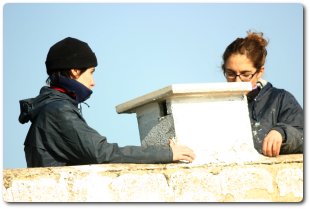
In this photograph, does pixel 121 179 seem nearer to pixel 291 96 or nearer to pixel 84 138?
pixel 84 138

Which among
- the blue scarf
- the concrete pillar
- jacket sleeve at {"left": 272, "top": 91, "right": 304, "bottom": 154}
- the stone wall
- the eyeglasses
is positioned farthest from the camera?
the eyeglasses

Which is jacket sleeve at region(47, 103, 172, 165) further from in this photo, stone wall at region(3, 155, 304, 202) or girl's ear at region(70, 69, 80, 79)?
girl's ear at region(70, 69, 80, 79)

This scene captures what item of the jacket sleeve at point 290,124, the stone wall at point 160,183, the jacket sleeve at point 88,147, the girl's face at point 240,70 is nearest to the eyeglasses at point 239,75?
the girl's face at point 240,70

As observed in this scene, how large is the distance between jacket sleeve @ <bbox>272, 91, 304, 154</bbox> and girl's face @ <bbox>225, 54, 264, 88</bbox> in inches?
9.7

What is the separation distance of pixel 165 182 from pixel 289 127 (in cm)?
86

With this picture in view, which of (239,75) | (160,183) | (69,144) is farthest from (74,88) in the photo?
(239,75)

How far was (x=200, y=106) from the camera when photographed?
14.4ft

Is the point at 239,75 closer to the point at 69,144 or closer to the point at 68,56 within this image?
the point at 68,56

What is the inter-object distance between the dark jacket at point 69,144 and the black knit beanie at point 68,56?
0.75ft

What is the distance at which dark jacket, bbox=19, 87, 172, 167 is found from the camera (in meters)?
4.22

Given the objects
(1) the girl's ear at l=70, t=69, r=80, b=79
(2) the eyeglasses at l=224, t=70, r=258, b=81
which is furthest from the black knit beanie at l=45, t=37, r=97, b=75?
(2) the eyeglasses at l=224, t=70, r=258, b=81

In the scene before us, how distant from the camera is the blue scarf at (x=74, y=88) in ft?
14.6

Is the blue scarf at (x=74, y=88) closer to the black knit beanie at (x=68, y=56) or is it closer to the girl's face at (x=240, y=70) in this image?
the black knit beanie at (x=68, y=56)

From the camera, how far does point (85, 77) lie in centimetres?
452
